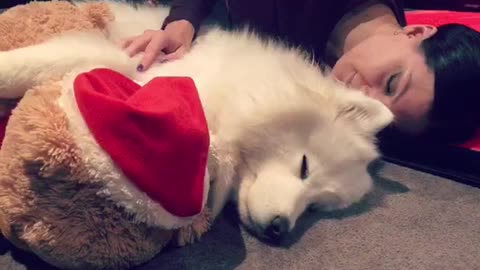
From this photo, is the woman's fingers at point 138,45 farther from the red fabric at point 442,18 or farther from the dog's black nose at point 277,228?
the red fabric at point 442,18

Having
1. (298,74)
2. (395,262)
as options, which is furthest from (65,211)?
(395,262)

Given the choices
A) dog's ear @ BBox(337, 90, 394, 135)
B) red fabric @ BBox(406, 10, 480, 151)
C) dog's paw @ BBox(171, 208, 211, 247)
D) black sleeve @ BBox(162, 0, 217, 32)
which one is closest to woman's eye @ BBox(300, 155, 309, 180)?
dog's ear @ BBox(337, 90, 394, 135)

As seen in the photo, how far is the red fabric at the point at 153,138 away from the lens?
0.97 m

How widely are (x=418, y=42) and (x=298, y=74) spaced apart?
0.54 m

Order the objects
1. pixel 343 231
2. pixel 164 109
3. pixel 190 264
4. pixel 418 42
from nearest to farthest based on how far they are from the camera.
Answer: pixel 164 109, pixel 190 264, pixel 343 231, pixel 418 42

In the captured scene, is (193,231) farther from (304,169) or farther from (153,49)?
(153,49)

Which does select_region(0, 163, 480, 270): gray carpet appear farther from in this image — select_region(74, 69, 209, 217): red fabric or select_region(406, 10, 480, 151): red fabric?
select_region(406, 10, 480, 151): red fabric

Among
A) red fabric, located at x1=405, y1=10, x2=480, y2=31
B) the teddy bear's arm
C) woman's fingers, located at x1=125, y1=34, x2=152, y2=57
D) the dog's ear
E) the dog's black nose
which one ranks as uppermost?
the teddy bear's arm

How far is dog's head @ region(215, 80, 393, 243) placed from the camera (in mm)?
1353

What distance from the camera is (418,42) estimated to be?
1.74 m

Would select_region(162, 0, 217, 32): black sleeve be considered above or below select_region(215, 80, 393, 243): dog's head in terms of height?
above

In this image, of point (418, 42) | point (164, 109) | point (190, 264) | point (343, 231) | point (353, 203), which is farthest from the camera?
point (418, 42)

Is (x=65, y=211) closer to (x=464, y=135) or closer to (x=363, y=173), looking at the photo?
(x=363, y=173)

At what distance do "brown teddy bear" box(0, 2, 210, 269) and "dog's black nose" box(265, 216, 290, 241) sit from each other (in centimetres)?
32
